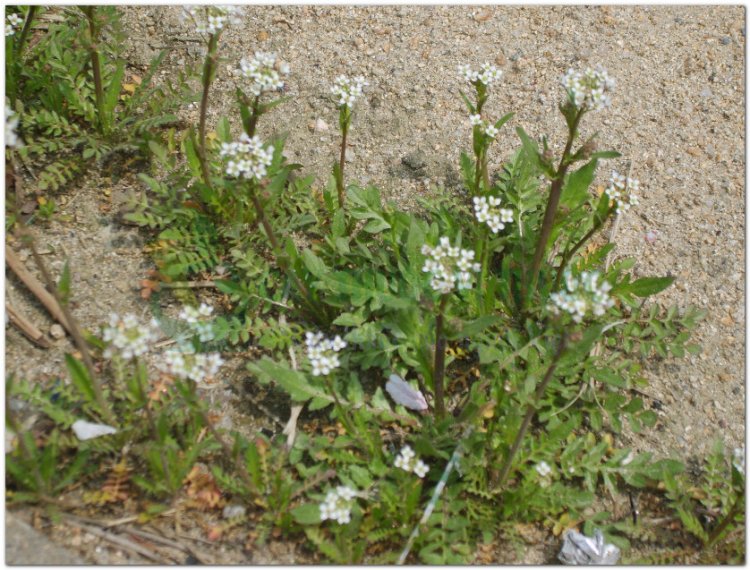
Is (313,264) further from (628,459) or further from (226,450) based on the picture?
(628,459)

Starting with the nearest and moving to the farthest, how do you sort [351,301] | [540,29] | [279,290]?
1. [351,301]
2. [279,290]
3. [540,29]

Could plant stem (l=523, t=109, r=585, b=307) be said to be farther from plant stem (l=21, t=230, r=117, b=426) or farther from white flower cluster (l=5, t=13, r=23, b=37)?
white flower cluster (l=5, t=13, r=23, b=37)

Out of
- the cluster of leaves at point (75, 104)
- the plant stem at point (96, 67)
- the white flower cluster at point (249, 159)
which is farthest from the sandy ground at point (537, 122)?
the white flower cluster at point (249, 159)

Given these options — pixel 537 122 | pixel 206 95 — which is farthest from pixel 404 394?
pixel 537 122

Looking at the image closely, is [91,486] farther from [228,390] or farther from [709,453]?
[709,453]

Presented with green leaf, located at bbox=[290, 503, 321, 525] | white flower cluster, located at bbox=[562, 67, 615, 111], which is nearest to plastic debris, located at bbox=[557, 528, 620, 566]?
green leaf, located at bbox=[290, 503, 321, 525]

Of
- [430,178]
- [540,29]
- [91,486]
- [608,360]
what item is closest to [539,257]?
[608,360]

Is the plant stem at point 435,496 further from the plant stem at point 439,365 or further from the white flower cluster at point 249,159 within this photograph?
the white flower cluster at point 249,159

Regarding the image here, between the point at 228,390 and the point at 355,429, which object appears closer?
the point at 355,429
